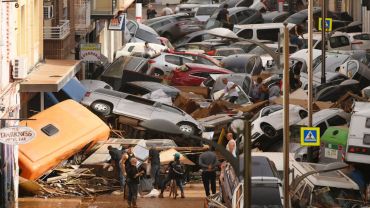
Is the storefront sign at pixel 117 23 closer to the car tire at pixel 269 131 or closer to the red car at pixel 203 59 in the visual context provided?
the red car at pixel 203 59

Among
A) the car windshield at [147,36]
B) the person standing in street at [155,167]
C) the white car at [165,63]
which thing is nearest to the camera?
the person standing in street at [155,167]

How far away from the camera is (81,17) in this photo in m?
50.4

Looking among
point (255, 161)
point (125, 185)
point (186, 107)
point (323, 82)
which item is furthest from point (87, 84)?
point (255, 161)

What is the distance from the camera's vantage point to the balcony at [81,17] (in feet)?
163

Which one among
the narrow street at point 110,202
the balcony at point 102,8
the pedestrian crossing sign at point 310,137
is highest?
the balcony at point 102,8

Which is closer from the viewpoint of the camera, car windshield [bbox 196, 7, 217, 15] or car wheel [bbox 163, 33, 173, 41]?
car wheel [bbox 163, 33, 173, 41]

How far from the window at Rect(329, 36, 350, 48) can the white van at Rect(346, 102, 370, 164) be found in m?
26.4

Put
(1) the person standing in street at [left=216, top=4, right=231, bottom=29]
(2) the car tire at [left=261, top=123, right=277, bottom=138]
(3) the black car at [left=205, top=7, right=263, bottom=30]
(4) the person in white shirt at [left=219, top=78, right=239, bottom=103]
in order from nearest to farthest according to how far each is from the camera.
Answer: (2) the car tire at [left=261, top=123, right=277, bottom=138], (4) the person in white shirt at [left=219, top=78, right=239, bottom=103], (1) the person standing in street at [left=216, top=4, right=231, bottom=29], (3) the black car at [left=205, top=7, right=263, bottom=30]

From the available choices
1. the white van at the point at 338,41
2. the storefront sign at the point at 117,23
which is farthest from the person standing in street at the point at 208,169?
the white van at the point at 338,41

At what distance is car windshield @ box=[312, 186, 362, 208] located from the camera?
29094 mm

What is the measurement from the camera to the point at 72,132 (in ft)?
120

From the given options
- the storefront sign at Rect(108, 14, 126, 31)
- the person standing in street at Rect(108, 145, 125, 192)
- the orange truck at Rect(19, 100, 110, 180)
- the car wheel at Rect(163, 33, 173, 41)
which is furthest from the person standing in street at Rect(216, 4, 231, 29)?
the person standing in street at Rect(108, 145, 125, 192)

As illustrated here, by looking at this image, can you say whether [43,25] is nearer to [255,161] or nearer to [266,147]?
[266,147]

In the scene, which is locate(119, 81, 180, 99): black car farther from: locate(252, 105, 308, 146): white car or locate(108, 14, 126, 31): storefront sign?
locate(108, 14, 126, 31): storefront sign
